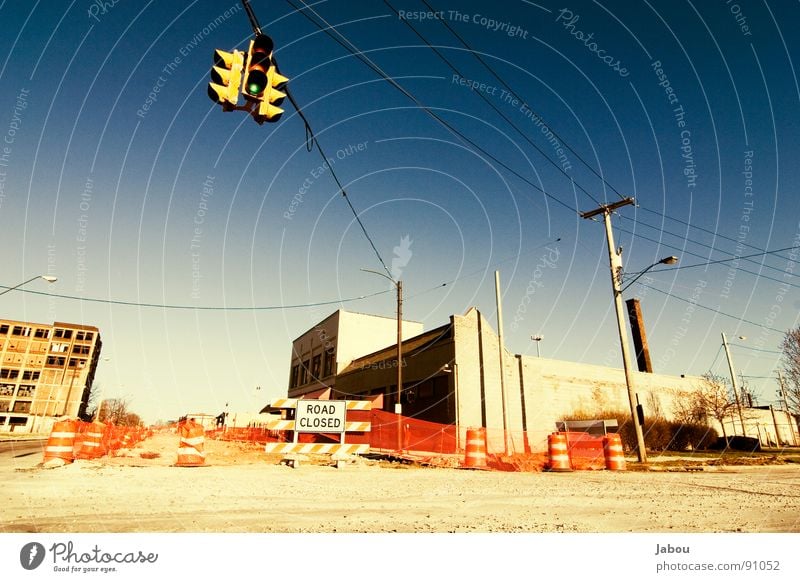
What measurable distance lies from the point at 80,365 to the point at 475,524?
364ft

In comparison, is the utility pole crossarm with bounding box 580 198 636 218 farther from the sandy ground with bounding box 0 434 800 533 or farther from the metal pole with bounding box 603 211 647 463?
the sandy ground with bounding box 0 434 800 533

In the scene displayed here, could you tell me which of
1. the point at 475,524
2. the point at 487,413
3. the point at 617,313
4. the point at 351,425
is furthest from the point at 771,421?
the point at 475,524

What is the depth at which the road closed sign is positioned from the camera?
12.0 m

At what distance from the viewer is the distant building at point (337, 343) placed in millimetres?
37531

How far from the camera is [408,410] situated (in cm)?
2702

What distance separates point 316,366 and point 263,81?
39.1 m

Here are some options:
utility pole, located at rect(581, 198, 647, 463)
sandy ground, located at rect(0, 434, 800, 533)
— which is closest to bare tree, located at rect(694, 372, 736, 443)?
utility pole, located at rect(581, 198, 647, 463)

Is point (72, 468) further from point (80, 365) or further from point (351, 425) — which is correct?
point (80, 365)

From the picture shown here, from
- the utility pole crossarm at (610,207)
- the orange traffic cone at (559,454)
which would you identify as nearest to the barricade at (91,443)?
the orange traffic cone at (559,454)

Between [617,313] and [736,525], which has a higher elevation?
[617,313]

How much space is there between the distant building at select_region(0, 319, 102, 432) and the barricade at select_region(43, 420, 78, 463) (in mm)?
90134

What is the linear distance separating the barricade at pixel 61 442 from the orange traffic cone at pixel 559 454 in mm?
13189

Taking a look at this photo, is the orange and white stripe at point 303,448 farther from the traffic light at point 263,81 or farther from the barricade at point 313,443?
the traffic light at point 263,81

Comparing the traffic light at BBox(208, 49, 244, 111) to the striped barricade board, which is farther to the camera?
the striped barricade board
